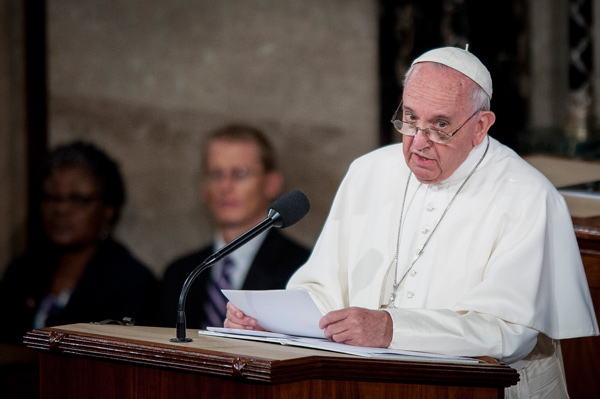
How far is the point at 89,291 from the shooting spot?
512cm

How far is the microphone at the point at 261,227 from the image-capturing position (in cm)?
241

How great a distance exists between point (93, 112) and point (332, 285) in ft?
9.27

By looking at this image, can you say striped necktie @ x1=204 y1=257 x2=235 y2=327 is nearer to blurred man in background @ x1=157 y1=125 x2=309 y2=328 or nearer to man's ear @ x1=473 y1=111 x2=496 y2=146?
blurred man in background @ x1=157 y1=125 x2=309 y2=328

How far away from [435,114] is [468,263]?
483mm

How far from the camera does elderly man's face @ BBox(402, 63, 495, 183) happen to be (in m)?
2.87

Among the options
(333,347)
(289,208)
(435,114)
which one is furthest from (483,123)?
(333,347)

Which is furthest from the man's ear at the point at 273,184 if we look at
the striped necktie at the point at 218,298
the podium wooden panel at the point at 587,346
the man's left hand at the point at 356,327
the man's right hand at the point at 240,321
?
the man's left hand at the point at 356,327

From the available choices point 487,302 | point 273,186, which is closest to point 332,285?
point 487,302

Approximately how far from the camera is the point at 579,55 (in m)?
6.06

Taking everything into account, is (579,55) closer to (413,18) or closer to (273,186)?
(413,18)

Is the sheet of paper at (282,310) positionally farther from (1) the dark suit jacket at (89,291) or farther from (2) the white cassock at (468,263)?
(1) the dark suit jacket at (89,291)

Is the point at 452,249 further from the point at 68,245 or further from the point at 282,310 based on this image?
the point at 68,245

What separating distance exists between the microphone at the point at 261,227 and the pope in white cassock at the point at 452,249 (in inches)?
11.4

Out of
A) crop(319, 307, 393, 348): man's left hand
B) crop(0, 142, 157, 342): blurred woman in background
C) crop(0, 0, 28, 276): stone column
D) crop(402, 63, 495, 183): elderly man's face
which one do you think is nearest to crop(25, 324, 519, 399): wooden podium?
crop(319, 307, 393, 348): man's left hand
